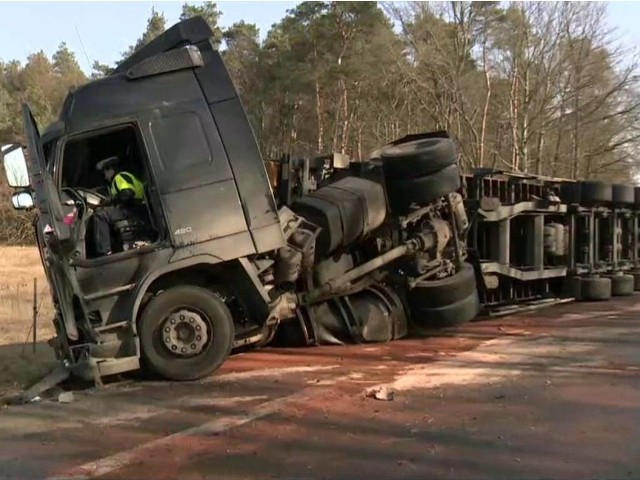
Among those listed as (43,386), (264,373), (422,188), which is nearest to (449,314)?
(422,188)

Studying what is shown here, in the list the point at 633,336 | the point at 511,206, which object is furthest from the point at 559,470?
the point at 511,206

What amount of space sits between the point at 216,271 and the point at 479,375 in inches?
105

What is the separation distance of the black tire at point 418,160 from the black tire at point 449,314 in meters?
1.59

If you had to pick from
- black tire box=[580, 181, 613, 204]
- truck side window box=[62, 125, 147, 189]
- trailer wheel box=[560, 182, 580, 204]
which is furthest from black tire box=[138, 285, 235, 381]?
black tire box=[580, 181, 613, 204]

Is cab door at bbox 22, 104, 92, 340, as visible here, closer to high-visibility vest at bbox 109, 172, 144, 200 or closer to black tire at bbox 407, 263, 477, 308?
high-visibility vest at bbox 109, 172, 144, 200

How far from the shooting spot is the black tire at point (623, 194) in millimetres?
14281

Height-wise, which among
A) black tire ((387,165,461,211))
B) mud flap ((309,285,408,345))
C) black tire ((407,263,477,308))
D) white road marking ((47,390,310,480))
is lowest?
white road marking ((47,390,310,480))

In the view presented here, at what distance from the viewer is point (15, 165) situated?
718 cm

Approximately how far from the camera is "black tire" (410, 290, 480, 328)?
377 inches

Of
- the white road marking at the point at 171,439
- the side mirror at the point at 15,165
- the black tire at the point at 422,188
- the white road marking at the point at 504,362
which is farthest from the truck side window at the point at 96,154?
the black tire at the point at 422,188

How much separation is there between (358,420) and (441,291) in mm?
3907

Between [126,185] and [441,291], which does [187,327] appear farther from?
[441,291]

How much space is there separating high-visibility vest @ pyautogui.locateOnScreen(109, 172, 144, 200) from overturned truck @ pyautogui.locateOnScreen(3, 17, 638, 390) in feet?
0.30

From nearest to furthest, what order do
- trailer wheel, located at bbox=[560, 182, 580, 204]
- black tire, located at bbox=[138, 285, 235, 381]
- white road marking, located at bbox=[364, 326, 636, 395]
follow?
white road marking, located at bbox=[364, 326, 636, 395] → black tire, located at bbox=[138, 285, 235, 381] → trailer wheel, located at bbox=[560, 182, 580, 204]
